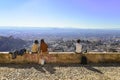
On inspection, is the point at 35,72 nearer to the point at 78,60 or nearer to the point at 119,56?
the point at 78,60

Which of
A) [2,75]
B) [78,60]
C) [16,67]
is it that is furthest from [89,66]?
[2,75]

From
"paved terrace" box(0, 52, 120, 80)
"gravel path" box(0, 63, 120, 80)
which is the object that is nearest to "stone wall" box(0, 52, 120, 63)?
"paved terrace" box(0, 52, 120, 80)

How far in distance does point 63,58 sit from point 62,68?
4.63 ft

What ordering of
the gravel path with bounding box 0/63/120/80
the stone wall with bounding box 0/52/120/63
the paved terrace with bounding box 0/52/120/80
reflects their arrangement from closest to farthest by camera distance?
the gravel path with bounding box 0/63/120/80 < the paved terrace with bounding box 0/52/120/80 < the stone wall with bounding box 0/52/120/63

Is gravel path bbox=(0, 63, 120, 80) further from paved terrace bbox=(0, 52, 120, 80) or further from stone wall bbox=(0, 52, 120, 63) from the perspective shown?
stone wall bbox=(0, 52, 120, 63)

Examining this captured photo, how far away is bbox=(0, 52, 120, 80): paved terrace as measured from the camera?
11617mm

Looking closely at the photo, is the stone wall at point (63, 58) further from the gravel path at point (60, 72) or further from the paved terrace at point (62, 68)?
the gravel path at point (60, 72)

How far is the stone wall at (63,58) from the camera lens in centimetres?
1438

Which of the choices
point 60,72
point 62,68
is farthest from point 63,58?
point 60,72

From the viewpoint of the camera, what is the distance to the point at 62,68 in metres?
13.3

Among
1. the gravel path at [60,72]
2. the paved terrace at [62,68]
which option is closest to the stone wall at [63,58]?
the paved terrace at [62,68]

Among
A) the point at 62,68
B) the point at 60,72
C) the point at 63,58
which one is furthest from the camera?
the point at 63,58

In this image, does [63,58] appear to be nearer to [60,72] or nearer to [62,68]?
[62,68]

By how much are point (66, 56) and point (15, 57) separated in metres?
2.92
